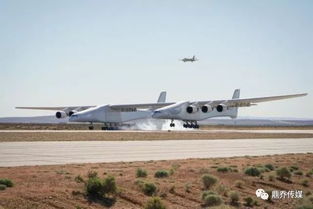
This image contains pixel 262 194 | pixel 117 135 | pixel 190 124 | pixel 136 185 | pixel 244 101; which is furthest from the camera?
pixel 190 124

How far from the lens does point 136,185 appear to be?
48.8ft

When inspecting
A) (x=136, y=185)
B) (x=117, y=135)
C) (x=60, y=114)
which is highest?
(x=60, y=114)

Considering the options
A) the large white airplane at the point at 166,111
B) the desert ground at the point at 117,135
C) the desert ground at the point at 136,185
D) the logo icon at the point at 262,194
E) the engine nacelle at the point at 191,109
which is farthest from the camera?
the engine nacelle at the point at 191,109

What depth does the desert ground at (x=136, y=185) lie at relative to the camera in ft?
40.4

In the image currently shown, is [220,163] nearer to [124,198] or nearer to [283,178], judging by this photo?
[283,178]

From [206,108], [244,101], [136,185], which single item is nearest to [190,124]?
[206,108]

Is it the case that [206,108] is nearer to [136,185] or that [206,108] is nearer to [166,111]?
[166,111]

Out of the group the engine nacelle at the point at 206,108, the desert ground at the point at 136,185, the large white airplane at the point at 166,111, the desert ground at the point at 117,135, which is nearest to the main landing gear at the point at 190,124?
the large white airplane at the point at 166,111

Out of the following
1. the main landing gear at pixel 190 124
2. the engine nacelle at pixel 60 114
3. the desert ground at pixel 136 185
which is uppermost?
the engine nacelle at pixel 60 114

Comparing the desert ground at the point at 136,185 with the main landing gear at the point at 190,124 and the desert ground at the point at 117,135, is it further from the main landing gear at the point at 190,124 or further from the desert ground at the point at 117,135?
the main landing gear at the point at 190,124

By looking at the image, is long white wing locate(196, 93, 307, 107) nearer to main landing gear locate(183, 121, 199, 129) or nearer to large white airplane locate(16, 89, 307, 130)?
large white airplane locate(16, 89, 307, 130)

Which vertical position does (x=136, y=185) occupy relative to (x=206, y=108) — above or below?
below

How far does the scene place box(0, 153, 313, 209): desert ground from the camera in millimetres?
12305

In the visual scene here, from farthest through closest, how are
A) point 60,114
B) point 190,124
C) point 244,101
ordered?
point 190,124, point 60,114, point 244,101
